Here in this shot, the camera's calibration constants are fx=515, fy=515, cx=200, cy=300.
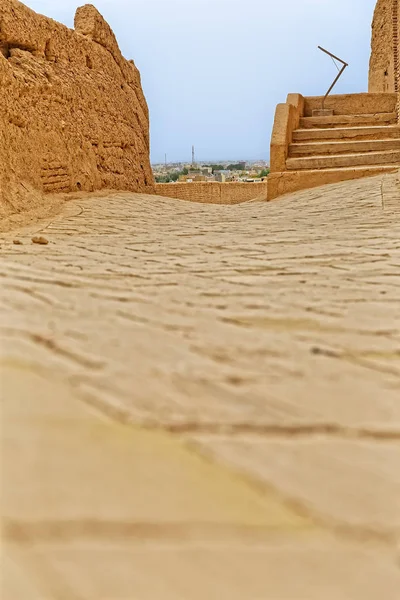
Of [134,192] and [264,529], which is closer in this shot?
[264,529]

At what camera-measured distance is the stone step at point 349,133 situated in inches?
302

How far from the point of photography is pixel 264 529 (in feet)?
3.02

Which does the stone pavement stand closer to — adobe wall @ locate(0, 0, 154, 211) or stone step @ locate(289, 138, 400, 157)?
adobe wall @ locate(0, 0, 154, 211)

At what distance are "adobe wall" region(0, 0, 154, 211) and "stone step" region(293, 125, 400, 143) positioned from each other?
8.16 ft

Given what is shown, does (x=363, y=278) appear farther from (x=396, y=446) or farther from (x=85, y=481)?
(x=85, y=481)

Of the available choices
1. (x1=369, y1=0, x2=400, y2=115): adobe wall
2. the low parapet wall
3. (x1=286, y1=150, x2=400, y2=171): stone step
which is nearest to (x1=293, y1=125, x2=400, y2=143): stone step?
(x1=286, y1=150, x2=400, y2=171): stone step

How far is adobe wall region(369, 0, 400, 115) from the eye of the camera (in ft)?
33.2

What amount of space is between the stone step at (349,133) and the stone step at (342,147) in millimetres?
258

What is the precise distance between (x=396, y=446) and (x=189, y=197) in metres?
10.3

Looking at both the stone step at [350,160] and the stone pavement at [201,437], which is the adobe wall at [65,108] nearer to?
the stone step at [350,160]

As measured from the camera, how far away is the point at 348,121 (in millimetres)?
8117

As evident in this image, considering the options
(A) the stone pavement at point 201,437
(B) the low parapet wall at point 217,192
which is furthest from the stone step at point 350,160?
(A) the stone pavement at point 201,437

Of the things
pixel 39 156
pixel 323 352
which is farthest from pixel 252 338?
pixel 39 156

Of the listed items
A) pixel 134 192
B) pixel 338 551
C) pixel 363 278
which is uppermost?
pixel 134 192
